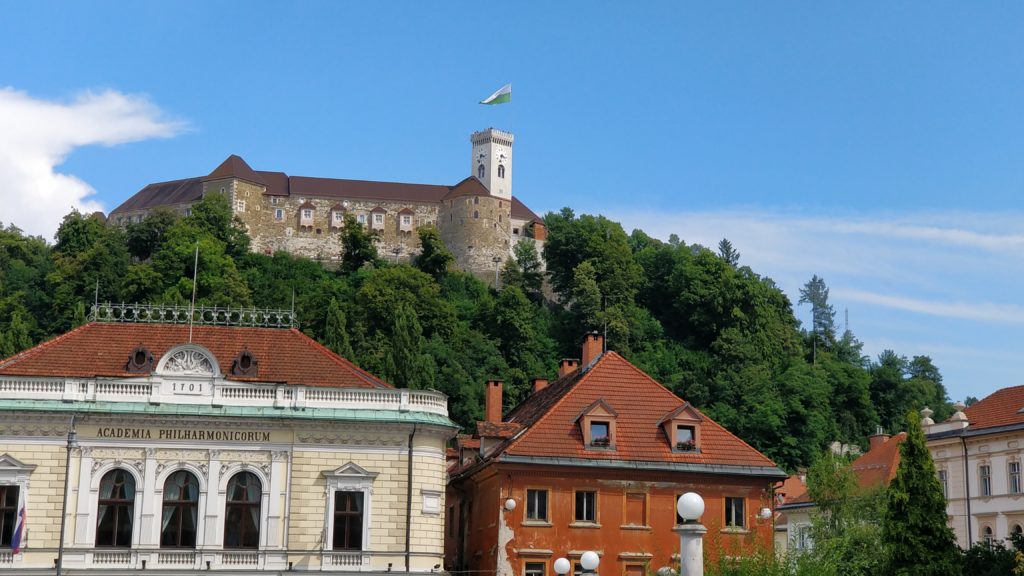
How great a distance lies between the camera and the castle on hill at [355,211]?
16488cm

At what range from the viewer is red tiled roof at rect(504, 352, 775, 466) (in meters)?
46.0

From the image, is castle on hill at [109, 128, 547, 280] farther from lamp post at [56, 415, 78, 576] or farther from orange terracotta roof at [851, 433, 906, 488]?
lamp post at [56, 415, 78, 576]

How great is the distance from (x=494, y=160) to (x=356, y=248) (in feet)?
95.1

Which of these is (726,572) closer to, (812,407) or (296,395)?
(296,395)

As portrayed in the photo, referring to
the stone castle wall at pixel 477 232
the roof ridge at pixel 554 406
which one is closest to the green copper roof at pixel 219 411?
the roof ridge at pixel 554 406

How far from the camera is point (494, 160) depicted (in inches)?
7072

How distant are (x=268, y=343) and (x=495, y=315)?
87.7 m

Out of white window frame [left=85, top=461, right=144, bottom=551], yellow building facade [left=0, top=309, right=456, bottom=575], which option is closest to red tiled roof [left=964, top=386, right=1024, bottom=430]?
yellow building facade [left=0, top=309, right=456, bottom=575]

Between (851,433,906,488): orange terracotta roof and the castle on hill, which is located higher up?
the castle on hill

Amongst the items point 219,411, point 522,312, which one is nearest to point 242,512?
point 219,411

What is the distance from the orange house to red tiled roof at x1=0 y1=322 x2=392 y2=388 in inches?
219

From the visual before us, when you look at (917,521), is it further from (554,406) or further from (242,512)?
(242,512)

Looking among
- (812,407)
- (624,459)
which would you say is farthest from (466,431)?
(624,459)

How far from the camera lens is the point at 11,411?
40.9m
